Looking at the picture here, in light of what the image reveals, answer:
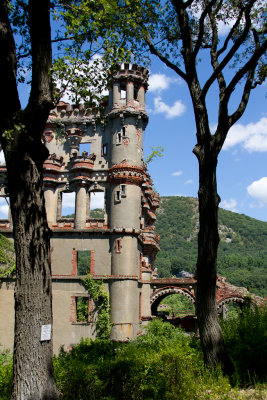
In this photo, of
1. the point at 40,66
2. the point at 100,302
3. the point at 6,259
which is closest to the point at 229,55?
the point at 40,66

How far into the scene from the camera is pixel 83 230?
2594cm

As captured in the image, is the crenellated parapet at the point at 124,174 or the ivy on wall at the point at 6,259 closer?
the ivy on wall at the point at 6,259

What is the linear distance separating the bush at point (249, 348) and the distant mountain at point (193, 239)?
94327mm

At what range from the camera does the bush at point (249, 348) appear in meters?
9.05

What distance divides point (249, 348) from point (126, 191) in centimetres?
1722

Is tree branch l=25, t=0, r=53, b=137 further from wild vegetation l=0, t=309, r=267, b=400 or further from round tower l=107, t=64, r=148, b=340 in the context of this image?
round tower l=107, t=64, r=148, b=340

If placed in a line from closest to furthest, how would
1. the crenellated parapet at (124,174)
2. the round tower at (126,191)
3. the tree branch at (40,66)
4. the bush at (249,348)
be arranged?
the tree branch at (40,66) < the bush at (249,348) < the round tower at (126,191) < the crenellated parapet at (124,174)

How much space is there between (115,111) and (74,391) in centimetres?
2193

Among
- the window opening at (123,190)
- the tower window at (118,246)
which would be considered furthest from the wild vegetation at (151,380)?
the window opening at (123,190)

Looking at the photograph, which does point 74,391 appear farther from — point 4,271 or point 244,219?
point 244,219

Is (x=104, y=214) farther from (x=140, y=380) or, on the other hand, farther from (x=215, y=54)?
(x=140, y=380)

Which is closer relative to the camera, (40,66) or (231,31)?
(40,66)

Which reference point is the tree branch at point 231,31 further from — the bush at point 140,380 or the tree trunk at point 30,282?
the bush at point 140,380

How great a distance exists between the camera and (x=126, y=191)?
26.0 meters
